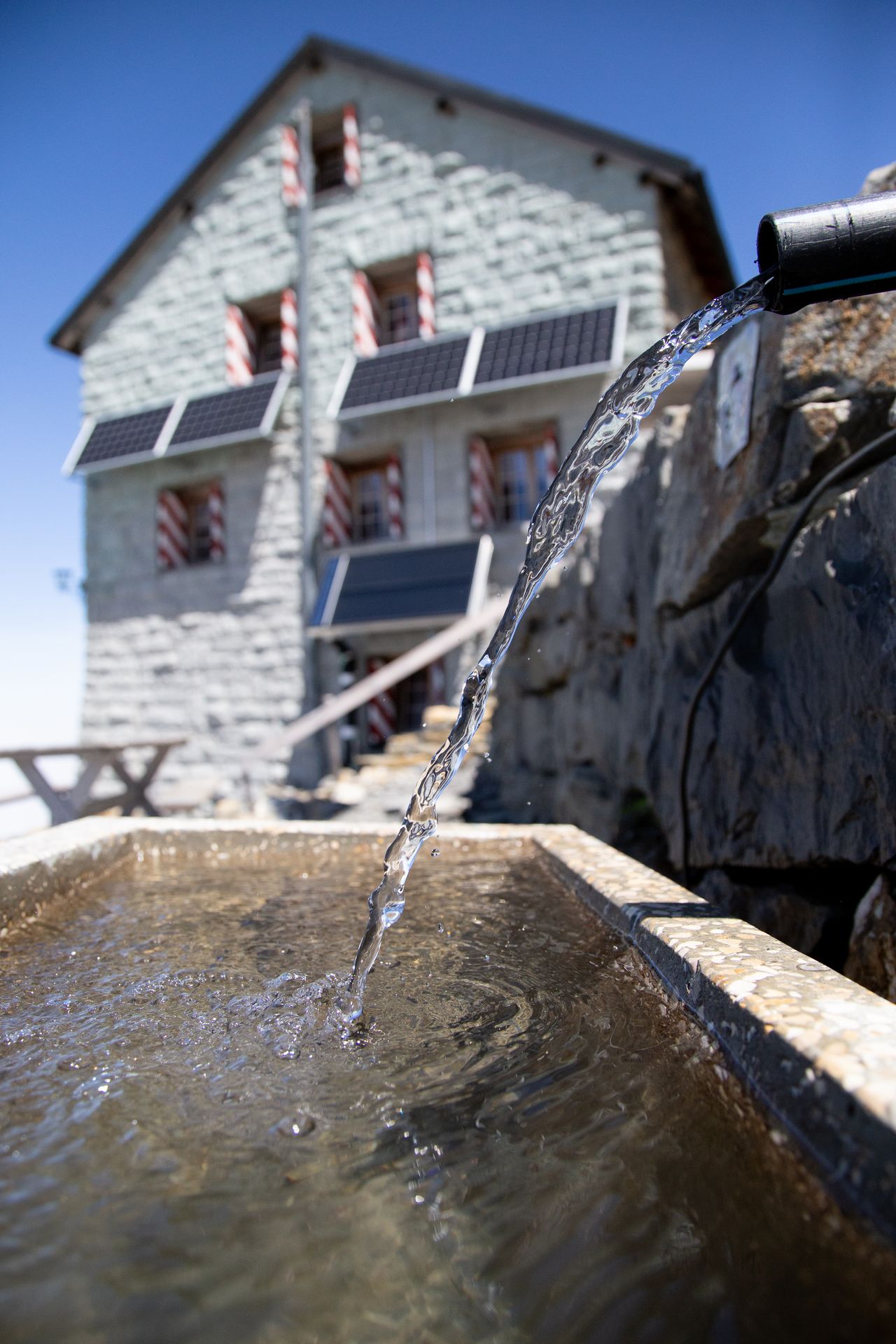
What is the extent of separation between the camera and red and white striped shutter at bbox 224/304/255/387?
32.0 feet

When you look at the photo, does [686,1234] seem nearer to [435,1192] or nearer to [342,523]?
[435,1192]

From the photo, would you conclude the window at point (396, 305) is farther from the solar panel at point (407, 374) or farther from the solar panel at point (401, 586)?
the solar panel at point (401, 586)

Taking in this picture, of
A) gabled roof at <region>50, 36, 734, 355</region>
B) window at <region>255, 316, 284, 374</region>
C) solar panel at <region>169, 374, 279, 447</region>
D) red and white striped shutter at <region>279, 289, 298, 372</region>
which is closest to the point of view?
gabled roof at <region>50, 36, 734, 355</region>

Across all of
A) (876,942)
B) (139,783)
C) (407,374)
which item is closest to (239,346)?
(407,374)

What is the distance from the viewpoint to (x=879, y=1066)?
857mm

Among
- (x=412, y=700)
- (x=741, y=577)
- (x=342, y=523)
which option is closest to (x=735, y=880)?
(x=741, y=577)

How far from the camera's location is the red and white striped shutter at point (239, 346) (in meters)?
9.75

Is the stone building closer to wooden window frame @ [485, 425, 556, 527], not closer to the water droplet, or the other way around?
wooden window frame @ [485, 425, 556, 527]

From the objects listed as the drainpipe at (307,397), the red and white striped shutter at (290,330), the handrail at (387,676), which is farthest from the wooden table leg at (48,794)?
the red and white striped shutter at (290,330)

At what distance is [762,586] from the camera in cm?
216

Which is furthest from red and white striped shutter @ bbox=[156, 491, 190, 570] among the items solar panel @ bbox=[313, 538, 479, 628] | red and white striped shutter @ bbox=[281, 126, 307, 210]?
red and white striped shutter @ bbox=[281, 126, 307, 210]

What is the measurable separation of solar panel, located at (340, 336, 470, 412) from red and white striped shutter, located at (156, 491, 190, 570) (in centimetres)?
277

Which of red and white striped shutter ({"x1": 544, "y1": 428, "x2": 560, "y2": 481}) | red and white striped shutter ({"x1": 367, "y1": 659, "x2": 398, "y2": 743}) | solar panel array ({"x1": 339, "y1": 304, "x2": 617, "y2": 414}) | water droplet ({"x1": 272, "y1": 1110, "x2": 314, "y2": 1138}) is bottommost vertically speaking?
red and white striped shutter ({"x1": 367, "y1": 659, "x2": 398, "y2": 743})

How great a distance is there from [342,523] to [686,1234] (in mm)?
8694
